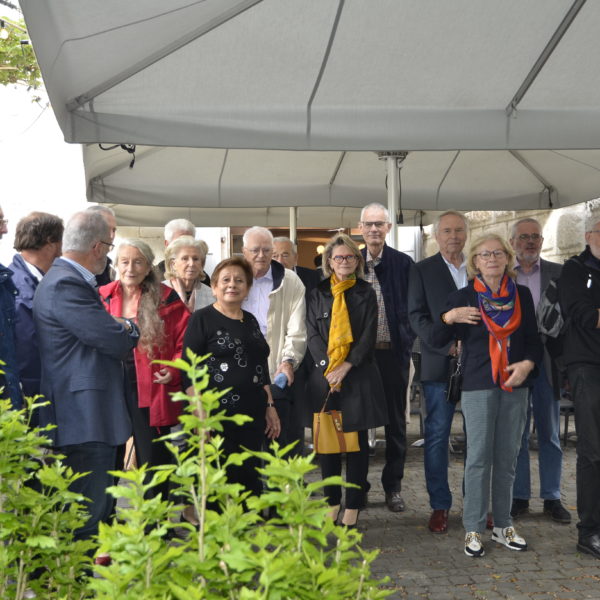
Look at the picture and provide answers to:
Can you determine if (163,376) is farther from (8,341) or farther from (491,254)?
(491,254)

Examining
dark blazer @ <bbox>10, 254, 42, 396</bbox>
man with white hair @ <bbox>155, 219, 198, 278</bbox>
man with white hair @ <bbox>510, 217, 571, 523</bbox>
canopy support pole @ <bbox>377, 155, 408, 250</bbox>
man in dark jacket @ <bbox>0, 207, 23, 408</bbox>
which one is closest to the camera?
man in dark jacket @ <bbox>0, 207, 23, 408</bbox>

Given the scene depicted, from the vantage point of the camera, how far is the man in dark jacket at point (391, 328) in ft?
18.2

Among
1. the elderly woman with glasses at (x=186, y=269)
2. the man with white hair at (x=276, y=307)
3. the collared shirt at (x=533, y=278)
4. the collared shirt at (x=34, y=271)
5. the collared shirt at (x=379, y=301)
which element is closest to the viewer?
the collared shirt at (x=34, y=271)

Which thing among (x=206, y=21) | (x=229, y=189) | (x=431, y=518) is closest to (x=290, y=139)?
(x=206, y=21)

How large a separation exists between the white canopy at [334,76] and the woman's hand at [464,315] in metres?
0.91

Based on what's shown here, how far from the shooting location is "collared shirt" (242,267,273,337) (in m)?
5.23

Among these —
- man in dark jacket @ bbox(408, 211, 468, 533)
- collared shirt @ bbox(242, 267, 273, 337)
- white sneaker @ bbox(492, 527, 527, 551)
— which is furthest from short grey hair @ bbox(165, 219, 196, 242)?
white sneaker @ bbox(492, 527, 527, 551)

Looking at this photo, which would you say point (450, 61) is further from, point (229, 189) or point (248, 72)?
point (229, 189)

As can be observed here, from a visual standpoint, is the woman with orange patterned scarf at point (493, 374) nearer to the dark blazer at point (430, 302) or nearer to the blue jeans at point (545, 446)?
the dark blazer at point (430, 302)

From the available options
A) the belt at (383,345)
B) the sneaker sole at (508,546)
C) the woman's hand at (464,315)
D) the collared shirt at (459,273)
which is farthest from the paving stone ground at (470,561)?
the collared shirt at (459,273)

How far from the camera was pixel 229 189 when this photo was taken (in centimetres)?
795

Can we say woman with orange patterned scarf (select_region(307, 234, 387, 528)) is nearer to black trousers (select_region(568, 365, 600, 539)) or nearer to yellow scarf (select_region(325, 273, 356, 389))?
yellow scarf (select_region(325, 273, 356, 389))

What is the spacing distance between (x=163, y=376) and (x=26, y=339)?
961 millimetres

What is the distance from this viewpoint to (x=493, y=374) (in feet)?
14.8
